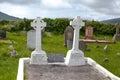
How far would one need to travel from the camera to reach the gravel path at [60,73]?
9.93 metres

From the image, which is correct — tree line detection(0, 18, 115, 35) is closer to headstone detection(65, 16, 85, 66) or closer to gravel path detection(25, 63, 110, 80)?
headstone detection(65, 16, 85, 66)

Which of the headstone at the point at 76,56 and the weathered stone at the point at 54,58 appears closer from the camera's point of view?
the headstone at the point at 76,56

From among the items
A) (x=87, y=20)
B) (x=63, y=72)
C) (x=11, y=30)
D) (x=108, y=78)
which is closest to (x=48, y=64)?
(x=63, y=72)

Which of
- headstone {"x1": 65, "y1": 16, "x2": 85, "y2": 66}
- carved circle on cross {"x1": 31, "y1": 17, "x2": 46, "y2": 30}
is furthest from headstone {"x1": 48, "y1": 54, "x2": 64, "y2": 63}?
carved circle on cross {"x1": 31, "y1": 17, "x2": 46, "y2": 30}

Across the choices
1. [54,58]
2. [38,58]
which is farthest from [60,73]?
[54,58]

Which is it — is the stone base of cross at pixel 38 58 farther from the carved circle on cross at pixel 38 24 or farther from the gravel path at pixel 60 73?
the carved circle on cross at pixel 38 24

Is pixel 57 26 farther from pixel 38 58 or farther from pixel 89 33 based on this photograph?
pixel 38 58

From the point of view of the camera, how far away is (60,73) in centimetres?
1058

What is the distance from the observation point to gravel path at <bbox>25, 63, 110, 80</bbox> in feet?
32.6

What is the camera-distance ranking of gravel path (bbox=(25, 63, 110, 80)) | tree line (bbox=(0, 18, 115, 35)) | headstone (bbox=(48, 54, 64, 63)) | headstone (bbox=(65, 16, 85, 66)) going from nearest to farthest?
gravel path (bbox=(25, 63, 110, 80)) < headstone (bbox=(65, 16, 85, 66)) < headstone (bbox=(48, 54, 64, 63)) < tree line (bbox=(0, 18, 115, 35))

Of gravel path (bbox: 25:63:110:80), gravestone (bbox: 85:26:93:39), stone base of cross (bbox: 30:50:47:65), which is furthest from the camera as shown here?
gravestone (bbox: 85:26:93:39)

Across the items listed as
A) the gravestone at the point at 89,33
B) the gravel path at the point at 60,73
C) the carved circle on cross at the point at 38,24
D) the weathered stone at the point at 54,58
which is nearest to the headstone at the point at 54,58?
the weathered stone at the point at 54,58

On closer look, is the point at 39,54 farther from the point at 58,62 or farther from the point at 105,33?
the point at 105,33

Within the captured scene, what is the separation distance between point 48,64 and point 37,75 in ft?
6.62
